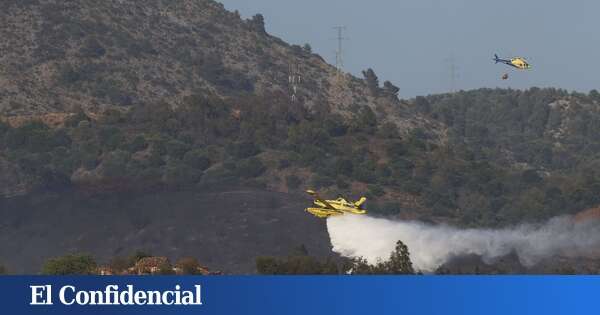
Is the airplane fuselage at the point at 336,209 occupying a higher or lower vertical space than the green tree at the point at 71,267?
higher

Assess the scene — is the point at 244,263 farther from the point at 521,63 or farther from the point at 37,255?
the point at 521,63

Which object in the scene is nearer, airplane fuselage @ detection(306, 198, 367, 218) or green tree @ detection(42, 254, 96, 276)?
airplane fuselage @ detection(306, 198, 367, 218)

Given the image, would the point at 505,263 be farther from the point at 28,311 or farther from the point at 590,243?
the point at 28,311

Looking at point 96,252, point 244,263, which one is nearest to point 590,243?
point 244,263

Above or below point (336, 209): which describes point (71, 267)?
below

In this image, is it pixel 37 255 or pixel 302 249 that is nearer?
pixel 302 249

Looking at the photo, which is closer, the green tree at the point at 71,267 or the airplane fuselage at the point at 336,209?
A: the airplane fuselage at the point at 336,209

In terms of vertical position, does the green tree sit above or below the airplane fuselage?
below

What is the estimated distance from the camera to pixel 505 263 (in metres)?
166

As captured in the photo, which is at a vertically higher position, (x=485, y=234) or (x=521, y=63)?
(x=521, y=63)

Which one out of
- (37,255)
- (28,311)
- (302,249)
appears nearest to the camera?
(28,311)

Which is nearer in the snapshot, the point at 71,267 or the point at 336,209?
the point at 336,209

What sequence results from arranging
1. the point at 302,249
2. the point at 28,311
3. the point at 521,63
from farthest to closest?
1. the point at 302,249
2. the point at 521,63
3. the point at 28,311

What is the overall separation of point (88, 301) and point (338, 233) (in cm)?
7174
